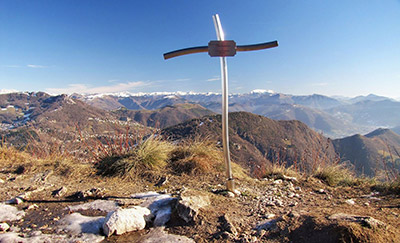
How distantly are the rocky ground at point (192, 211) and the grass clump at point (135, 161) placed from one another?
0.37 metres

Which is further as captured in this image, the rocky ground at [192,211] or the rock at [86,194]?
the rock at [86,194]

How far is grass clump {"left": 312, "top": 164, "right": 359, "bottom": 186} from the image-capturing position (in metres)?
5.49

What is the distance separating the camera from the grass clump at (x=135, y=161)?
17.7 feet

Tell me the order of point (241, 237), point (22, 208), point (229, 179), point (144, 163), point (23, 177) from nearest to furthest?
point (241, 237), point (22, 208), point (229, 179), point (23, 177), point (144, 163)

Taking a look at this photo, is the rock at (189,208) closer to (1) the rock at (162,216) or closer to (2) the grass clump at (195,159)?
(1) the rock at (162,216)

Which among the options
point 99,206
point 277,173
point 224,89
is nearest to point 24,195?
point 99,206

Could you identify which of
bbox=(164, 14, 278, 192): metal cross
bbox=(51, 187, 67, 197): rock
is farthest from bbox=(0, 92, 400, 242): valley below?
bbox=(164, 14, 278, 192): metal cross

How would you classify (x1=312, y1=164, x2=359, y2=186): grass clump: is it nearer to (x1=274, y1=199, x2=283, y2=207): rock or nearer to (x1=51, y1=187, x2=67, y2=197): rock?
(x1=274, y1=199, x2=283, y2=207): rock

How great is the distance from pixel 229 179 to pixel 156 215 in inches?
68.8

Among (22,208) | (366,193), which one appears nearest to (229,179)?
(366,193)

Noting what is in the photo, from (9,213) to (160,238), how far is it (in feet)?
8.79

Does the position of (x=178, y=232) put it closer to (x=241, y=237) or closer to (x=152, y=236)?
(x=152, y=236)

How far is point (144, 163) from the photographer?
220 inches

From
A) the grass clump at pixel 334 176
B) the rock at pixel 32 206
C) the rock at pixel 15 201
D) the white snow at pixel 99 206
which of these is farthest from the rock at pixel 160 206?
the grass clump at pixel 334 176
